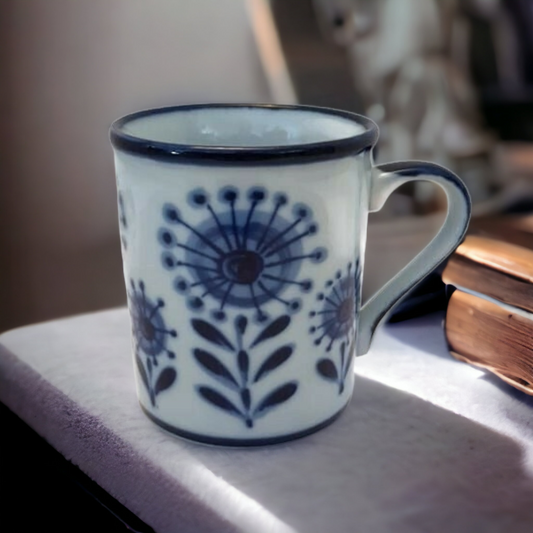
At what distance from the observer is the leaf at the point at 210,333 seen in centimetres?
28

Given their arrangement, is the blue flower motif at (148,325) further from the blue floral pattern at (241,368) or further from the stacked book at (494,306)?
the stacked book at (494,306)

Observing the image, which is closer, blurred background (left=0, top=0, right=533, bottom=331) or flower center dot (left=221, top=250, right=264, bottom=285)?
flower center dot (left=221, top=250, right=264, bottom=285)

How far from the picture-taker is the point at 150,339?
0.99ft

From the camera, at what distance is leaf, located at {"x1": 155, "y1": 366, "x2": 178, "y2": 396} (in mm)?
301

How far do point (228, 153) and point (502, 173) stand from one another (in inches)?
13.5

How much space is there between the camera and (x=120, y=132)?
0.29 metres

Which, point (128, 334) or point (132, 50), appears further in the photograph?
point (132, 50)

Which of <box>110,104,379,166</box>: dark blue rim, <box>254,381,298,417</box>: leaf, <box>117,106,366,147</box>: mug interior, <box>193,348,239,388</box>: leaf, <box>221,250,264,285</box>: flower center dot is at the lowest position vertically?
<box>254,381,298,417</box>: leaf

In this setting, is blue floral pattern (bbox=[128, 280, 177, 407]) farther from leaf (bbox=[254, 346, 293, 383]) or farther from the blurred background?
the blurred background

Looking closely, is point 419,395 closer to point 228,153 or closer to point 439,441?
point 439,441

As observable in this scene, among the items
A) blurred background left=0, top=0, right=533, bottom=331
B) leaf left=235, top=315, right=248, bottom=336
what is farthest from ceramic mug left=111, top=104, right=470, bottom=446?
blurred background left=0, top=0, right=533, bottom=331

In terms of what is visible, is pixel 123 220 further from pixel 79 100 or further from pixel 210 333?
pixel 79 100

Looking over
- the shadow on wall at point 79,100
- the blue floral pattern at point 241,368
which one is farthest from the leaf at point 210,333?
the shadow on wall at point 79,100

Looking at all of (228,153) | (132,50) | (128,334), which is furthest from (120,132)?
(132,50)
